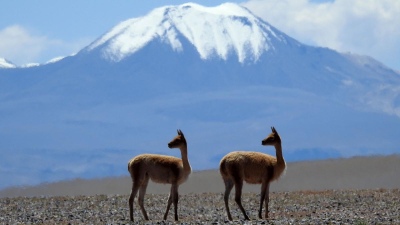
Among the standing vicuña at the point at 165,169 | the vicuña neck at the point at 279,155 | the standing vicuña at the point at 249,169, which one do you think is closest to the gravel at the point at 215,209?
the standing vicuña at the point at 249,169

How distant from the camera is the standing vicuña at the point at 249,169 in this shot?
25.2 meters

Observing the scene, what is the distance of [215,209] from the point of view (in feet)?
107

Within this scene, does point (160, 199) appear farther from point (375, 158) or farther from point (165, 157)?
point (375, 158)

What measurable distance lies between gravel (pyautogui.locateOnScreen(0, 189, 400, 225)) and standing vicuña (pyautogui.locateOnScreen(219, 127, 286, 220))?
0.78 m

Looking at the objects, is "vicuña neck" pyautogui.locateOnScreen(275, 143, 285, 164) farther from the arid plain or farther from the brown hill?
the brown hill

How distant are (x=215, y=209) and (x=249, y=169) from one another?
24.9 feet

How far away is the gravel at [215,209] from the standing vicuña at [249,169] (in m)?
0.78

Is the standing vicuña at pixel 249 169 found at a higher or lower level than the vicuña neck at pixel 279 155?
lower

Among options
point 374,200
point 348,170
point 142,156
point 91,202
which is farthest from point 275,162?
point 348,170

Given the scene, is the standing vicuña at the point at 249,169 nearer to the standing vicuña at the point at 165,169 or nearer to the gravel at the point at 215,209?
the gravel at the point at 215,209

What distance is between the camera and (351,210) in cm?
2975

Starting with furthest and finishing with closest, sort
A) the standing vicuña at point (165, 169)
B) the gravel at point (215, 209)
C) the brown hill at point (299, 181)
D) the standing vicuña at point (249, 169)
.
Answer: the brown hill at point (299, 181)
the standing vicuña at point (165, 169)
the gravel at point (215, 209)
the standing vicuña at point (249, 169)

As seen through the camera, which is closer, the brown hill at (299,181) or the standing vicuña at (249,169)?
the standing vicuña at (249,169)

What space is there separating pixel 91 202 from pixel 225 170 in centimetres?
1199
